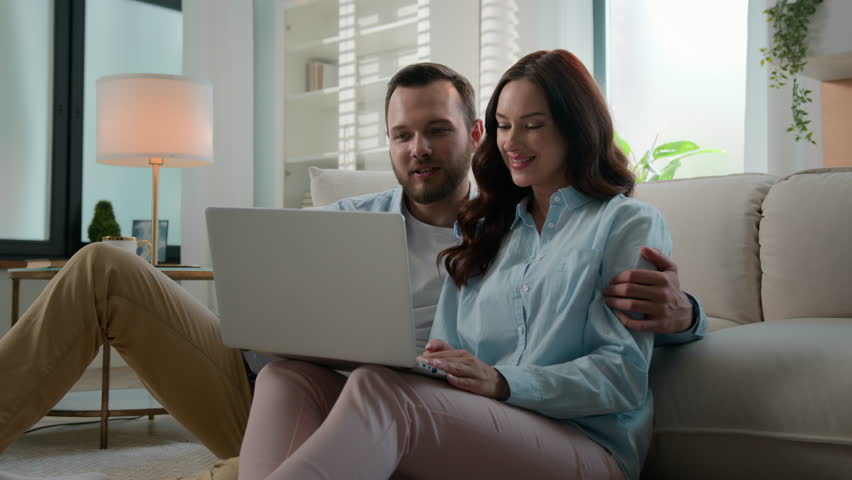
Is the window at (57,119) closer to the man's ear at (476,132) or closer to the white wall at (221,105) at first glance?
the white wall at (221,105)

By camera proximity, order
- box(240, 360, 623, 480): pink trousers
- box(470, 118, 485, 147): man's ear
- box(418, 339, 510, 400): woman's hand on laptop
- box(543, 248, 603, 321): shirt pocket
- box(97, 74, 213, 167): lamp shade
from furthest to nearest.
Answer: box(97, 74, 213, 167): lamp shade → box(470, 118, 485, 147): man's ear → box(543, 248, 603, 321): shirt pocket → box(418, 339, 510, 400): woman's hand on laptop → box(240, 360, 623, 480): pink trousers

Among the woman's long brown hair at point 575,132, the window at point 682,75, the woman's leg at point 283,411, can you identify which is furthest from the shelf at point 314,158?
the woman's leg at point 283,411

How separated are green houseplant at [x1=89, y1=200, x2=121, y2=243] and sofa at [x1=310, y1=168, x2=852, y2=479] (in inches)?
113

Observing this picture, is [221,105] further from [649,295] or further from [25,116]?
[649,295]

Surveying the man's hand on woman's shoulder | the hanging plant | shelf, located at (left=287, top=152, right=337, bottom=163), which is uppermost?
the hanging plant

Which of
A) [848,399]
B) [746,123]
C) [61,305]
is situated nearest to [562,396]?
[848,399]

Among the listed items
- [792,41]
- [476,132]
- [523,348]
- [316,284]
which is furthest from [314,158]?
[316,284]

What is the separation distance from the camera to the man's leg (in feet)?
4.81

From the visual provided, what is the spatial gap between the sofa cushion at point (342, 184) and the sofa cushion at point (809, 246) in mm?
1025

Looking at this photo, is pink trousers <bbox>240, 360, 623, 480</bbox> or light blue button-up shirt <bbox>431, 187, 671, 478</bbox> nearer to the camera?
pink trousers <bbox>240, 360, 623, 480</bbox>

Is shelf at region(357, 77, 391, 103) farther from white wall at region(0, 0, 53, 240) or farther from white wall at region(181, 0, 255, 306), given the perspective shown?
white wall at region(0, 0, 53, 240)

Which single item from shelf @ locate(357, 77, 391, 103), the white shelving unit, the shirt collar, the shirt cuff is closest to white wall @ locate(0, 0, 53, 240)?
the white shelving unit

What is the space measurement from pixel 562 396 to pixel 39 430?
2.06 metres

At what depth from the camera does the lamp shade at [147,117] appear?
2.70 m
